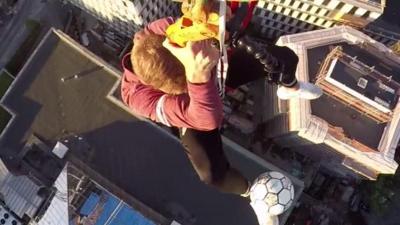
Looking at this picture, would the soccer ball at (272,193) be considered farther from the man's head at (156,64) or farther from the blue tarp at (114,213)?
the man's head at (156,64)

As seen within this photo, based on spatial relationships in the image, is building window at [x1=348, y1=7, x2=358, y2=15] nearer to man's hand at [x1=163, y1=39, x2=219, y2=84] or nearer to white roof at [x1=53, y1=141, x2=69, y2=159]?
white roof at [x1=53, y1=141, x2=69, y2=159]

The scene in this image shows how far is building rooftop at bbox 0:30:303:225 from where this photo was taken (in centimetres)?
3659

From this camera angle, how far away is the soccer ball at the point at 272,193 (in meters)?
27.7

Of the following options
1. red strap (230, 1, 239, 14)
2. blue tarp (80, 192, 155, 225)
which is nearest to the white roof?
blue tarp (80, 192, 155, 225)

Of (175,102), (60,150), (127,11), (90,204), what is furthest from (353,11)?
(175,102)

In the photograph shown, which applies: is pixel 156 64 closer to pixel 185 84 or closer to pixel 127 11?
pixel 185 84

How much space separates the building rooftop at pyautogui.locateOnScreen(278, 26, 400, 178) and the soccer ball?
167 inches

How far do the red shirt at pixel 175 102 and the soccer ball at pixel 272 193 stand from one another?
10.4 meters

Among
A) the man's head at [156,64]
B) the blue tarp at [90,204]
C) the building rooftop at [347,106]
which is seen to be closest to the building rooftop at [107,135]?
the blue tarp at [90,204]

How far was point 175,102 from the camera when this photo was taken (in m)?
17.9

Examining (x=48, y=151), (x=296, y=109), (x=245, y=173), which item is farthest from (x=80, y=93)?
(x=296, y=109)

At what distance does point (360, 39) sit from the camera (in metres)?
34.7

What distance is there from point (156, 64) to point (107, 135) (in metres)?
21.9

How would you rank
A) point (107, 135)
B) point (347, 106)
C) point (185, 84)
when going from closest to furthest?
point (185, 84), point (347, 106), point (107, 135)
